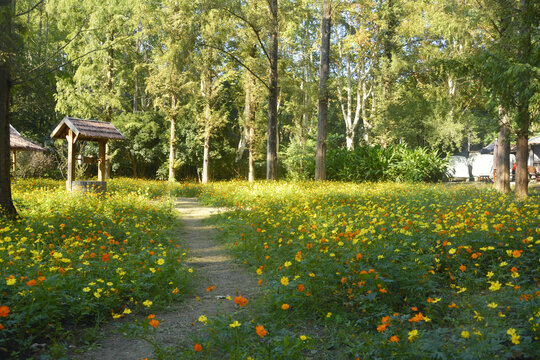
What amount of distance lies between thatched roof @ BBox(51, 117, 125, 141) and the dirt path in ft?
22.3

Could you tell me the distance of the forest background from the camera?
695 inches

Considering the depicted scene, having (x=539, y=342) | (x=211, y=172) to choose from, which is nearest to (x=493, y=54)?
(x=539, y=342)

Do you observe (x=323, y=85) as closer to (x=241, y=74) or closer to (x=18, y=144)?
(x=241, y=74)

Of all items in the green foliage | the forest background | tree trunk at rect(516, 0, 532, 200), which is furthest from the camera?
the green foliage

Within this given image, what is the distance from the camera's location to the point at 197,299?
354 centimetres

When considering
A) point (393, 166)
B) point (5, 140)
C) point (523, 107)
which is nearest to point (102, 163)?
point (5, 140)

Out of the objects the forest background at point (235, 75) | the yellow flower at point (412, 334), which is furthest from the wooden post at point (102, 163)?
the yellow flower at point (412, 334)

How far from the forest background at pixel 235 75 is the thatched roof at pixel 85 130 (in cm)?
406

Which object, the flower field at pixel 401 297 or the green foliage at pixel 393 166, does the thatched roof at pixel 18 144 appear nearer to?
the green foliage at pixel 393 166

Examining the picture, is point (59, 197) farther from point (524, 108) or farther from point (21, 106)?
point (21, 106)

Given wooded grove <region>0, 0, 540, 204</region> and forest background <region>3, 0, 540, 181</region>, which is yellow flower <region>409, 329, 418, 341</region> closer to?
wooded grove <region>0, 0, 540, 204</region>

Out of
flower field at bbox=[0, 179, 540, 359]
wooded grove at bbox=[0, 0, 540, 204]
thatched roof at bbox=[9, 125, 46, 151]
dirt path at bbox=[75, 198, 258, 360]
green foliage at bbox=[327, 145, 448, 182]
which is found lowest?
dirt path at bbox=[75, 198, 258, 360]

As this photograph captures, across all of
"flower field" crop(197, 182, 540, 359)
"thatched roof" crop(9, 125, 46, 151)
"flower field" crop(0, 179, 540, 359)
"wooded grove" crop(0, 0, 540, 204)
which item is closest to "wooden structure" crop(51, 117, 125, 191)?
"wooded grove" crop(0, 0, 540, 204)

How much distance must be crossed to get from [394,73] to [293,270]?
22016mm
